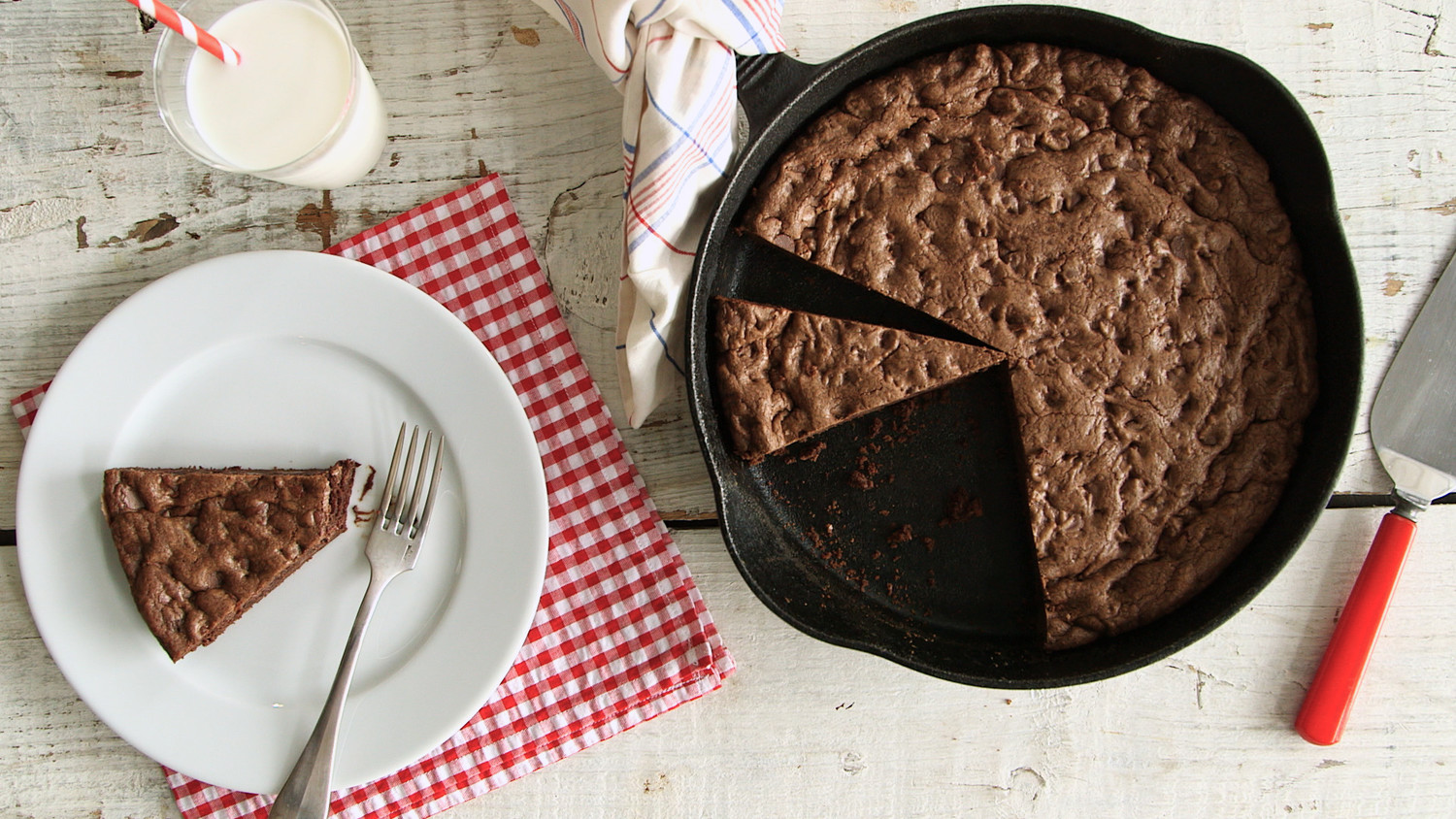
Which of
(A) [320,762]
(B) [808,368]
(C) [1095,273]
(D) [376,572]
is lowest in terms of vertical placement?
(A) [320,762]

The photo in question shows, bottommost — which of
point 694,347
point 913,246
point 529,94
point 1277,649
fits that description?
point 1277,649

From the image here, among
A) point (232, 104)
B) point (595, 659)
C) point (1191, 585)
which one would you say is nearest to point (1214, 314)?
point (1191, 585)

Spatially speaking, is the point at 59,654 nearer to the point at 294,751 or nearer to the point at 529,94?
the point at 294,751

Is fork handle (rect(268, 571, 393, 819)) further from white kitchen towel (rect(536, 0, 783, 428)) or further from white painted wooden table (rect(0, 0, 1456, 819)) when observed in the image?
white kitchen towel (rect(536, 0, 783, 428))

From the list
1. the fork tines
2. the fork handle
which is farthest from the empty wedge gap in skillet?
the fork handle

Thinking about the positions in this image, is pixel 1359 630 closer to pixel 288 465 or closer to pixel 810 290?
pixel 810 290

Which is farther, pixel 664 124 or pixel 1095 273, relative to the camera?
pixel 1095 273

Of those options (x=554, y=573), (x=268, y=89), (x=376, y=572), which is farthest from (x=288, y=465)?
(x=268, y=89)
